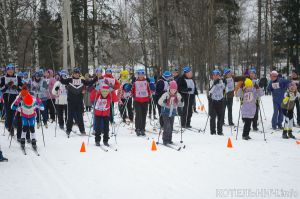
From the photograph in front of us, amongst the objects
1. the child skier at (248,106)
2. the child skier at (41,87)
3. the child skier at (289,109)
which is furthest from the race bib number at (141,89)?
the child skier at (289,109)

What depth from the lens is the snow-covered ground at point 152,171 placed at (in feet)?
18.6

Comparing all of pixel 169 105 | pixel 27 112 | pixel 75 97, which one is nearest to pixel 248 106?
pixel 169 105

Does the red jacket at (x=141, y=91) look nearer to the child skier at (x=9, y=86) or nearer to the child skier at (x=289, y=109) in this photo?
the child skier at (x=9, y=86)

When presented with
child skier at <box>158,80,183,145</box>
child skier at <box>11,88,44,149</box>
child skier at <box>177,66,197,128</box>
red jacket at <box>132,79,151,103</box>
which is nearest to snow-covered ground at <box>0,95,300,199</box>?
child skier at <box>11,88,44,149</box>

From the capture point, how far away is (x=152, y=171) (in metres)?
6.85

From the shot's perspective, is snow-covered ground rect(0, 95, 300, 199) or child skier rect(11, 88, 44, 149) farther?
child skier rect(11, 88, 44, 149)

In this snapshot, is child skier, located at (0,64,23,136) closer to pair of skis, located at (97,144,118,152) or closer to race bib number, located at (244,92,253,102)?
pair of skis, located at (97,144,118,152)

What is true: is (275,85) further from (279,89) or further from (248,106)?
(248,106)

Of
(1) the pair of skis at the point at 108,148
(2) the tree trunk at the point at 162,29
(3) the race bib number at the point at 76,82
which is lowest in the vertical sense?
(1) the pair of skis at the point at 108,148

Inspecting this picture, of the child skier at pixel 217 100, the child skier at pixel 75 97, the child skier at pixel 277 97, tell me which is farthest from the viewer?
the child skier at pixel 277 97

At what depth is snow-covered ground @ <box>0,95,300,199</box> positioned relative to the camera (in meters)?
5.68

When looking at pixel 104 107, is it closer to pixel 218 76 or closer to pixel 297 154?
pixel 218 76

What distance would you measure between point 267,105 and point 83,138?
499 inches

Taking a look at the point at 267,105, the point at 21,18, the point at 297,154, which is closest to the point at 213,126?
the point at 297,154
